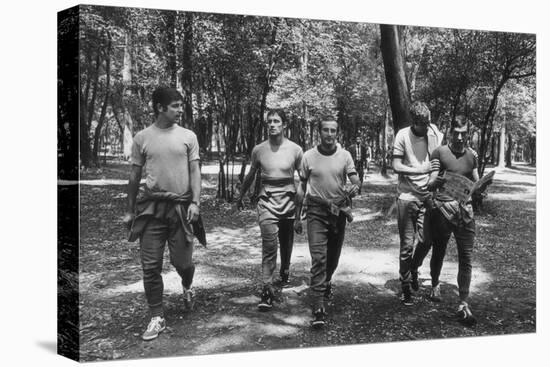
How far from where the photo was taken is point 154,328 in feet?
18.2

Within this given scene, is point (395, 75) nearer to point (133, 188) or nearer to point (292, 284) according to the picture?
point (292, 284)

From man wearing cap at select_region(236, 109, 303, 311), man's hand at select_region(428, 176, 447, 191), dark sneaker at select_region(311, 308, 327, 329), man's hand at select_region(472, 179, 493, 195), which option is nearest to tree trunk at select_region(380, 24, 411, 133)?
man's hand at select_region(428, 176, 447, 191)

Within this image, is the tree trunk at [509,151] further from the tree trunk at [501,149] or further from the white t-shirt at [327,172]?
the white t-shirt at [327,172]

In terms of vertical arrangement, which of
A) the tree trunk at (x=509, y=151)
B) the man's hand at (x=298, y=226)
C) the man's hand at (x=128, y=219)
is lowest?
the man's hand at (x=298, y=226)

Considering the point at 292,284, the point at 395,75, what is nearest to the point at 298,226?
the point at 292,284

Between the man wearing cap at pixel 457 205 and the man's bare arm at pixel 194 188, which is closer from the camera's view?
the man's bare arm at pixel 194 188

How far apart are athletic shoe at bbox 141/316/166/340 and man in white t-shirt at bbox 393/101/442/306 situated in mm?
2631

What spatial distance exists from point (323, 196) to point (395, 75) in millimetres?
2124

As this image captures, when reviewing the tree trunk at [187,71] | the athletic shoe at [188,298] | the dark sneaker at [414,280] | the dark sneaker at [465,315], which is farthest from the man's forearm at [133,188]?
the dark sneaker at [465,315]

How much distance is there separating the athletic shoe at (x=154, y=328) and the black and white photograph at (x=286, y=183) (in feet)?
0.04

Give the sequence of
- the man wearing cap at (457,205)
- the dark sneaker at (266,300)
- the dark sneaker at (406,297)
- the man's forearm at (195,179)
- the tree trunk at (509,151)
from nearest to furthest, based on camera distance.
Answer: the man's forearm at (195,179)
the dark sneaker at (266,300)
the man wearing cap at (457,205)
the dark sneaker at (406,297)
the tree trunk at (509,151)

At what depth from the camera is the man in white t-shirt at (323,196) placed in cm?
579

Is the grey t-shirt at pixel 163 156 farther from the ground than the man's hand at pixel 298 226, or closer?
farther from the ground

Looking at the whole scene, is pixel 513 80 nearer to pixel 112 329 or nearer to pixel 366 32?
pixel 366 32
